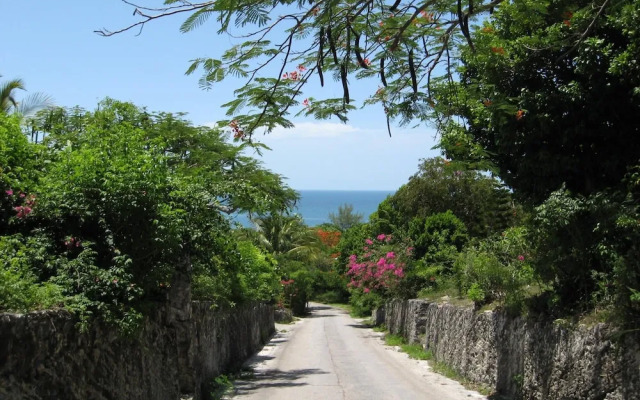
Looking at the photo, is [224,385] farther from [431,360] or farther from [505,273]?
[431,360]

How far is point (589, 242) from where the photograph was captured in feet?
36.3

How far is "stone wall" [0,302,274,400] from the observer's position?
5.73 meters

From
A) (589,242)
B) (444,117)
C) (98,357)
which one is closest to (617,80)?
(589,242)

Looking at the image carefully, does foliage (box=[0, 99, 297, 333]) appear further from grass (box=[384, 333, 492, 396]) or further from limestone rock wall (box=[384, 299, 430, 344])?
limestone rock wall (box=[384, 299, 430, 344])

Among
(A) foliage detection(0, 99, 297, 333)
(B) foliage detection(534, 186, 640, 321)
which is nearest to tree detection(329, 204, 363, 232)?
(B) foliage detection(534, 186, 640, 321)

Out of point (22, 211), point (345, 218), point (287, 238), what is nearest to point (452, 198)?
point (287, 238)

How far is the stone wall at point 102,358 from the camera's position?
18.8 ft

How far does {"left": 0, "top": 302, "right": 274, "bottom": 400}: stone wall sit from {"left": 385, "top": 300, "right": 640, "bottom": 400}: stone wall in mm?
6437

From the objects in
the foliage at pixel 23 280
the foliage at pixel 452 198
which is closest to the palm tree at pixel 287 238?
the foliage at pixel 452 198

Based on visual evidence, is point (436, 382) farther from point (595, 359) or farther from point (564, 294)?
point (595, 359)

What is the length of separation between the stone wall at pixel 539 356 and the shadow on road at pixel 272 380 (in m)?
4.25

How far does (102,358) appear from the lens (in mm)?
7977

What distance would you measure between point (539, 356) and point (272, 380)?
8.01 m

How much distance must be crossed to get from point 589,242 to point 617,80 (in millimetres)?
2732
